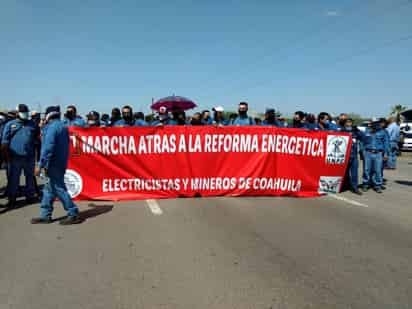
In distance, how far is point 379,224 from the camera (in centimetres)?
560

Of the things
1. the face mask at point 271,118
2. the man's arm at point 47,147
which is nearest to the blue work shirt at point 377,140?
the face mask at point 271,118

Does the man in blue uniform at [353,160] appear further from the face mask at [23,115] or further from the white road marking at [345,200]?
the face mask at [23,115]

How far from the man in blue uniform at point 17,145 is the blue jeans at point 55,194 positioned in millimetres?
1666

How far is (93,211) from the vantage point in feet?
20.0

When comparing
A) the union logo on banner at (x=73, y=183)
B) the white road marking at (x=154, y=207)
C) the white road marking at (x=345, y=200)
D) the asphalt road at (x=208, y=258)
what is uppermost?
the union logo on banner at (x=73, y=183)

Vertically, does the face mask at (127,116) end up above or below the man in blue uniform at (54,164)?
above

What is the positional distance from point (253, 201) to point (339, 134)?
2.95 metres

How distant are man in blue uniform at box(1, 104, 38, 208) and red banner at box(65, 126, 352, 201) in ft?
2.77

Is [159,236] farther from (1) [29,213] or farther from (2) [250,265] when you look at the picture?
(1) [29,213]

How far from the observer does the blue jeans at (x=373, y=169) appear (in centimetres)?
871

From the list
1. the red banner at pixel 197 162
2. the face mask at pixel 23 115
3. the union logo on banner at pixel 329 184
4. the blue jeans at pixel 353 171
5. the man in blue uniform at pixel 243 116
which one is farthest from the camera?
the man in blue uniform at pixel 243 116

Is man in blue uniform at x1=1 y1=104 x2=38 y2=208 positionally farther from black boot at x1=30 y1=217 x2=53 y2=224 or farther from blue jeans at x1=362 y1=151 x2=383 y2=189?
blue jeans at x1=362 y1=151 x2=383 y2=189

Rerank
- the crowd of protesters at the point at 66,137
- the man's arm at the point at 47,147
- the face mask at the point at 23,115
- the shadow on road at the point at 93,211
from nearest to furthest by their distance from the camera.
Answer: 1. the man's arm at the point at 47,147
2. the crowd of protesters at the point at 66,137
3. the shadow on road at the point at 93,211
4. the face mask at the point at 23,115

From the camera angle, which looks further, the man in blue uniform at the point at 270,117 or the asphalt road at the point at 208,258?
the man in blue uniform at the point at 270,117
